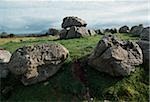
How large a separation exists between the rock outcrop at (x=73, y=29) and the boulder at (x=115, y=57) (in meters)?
16.9

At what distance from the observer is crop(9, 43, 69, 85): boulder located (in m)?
21.0

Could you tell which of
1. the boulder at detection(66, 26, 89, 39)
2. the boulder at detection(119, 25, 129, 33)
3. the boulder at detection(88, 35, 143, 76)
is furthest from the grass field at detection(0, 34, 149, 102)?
the boulder at detection(119, 25, 129, 33)

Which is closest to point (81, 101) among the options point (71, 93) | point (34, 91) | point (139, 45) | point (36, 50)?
point (71, 93)

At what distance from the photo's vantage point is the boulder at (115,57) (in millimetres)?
20469

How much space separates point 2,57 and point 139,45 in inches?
351

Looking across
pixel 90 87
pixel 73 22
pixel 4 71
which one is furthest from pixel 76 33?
pixel 90 87

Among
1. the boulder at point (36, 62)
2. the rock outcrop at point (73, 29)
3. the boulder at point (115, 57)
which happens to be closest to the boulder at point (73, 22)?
the rock outcrop at point (73, 29)

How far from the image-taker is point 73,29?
39094 mm

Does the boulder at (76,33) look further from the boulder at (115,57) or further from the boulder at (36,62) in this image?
the boulder at (115,57)

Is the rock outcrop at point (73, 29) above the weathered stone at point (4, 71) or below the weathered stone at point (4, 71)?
above

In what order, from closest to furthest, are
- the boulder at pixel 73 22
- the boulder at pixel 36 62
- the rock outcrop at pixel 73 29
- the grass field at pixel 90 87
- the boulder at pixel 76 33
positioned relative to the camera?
the grass field at pixel 90 87, the boulder at pixel 36 62, the boulder at pixel 76 33, the rock outcrop at pixel 73 29, the boulder at pixel 73 22

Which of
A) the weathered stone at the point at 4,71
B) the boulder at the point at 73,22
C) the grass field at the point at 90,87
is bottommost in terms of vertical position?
the grass field at the point at 90,87

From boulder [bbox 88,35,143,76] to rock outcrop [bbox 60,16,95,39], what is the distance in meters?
16.9

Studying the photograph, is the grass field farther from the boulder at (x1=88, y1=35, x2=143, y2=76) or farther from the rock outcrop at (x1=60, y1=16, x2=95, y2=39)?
the rock outcrop at (x1=60, y1=16, x2=95, y2=39)
